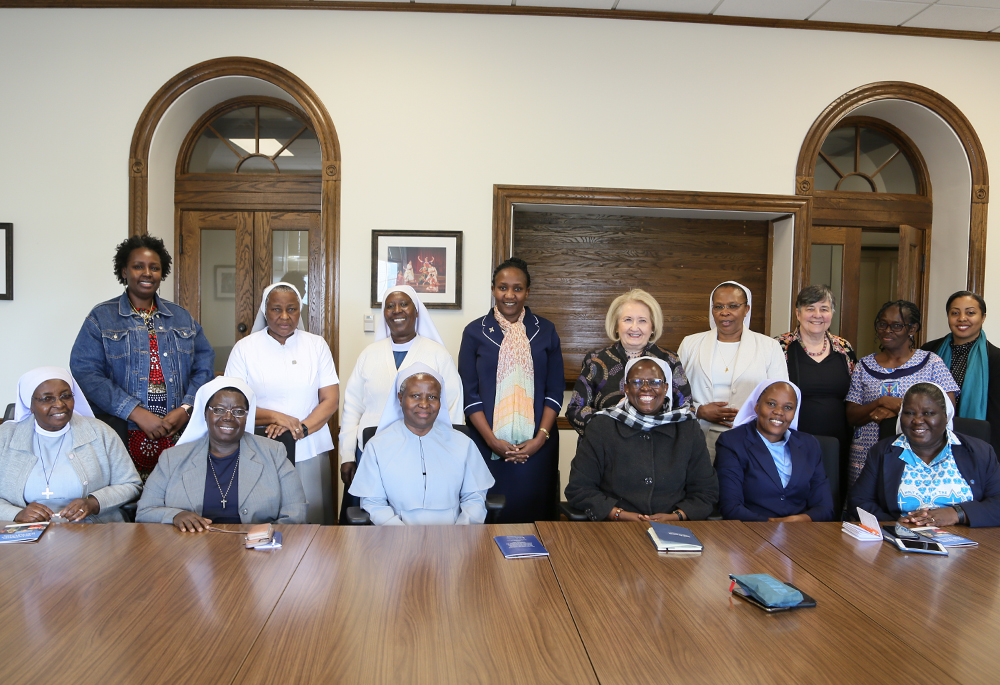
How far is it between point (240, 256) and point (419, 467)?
2.99m

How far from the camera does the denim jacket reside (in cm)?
304

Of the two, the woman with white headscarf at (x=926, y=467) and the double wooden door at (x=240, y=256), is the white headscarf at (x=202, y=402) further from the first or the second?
the woman with white headscarf at (x=926, y=467)

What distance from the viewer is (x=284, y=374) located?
10.1ft

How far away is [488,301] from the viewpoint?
14.9 ft

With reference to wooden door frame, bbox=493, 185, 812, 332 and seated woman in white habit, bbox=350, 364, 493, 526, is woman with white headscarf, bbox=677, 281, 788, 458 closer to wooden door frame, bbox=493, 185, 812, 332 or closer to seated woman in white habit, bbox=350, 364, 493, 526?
seated woman in white habit, bbox=350, 364, 493, 526

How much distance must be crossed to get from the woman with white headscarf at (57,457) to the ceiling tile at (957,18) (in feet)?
Answer: 18.3

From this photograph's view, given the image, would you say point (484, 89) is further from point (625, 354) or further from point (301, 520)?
point (301, 520)

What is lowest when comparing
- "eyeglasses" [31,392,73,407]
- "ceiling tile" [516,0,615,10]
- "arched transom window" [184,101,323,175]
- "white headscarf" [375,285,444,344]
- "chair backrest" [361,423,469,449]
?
"chair backrest" [361,423,469,449]

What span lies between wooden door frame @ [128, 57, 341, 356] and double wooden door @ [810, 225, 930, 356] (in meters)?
3.55

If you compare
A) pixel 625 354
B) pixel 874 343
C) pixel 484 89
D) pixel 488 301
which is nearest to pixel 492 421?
pixel 625 354

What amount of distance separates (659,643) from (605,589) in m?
0.29

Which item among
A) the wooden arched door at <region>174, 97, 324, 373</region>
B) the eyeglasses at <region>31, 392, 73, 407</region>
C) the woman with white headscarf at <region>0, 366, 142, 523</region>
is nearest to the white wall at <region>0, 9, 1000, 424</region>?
the wooden arched door at <region>174, 97, 324, 373</region>

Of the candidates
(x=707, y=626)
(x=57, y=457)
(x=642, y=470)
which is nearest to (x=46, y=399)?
(x=57, y=457)

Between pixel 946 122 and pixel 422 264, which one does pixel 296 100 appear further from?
pixel 946 122
